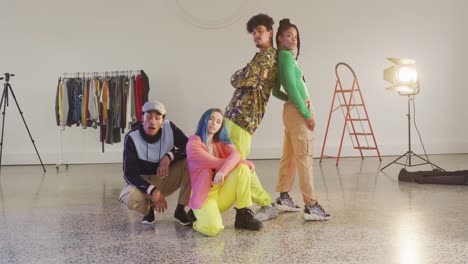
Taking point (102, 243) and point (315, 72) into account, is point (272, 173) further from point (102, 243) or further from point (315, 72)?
point (102, 243)

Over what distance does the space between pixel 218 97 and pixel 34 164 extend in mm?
2987

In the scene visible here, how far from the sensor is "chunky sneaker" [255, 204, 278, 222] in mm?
3135

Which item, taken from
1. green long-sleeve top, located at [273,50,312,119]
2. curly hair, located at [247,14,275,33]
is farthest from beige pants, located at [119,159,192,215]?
curly hair, located at [247,14,275,33]

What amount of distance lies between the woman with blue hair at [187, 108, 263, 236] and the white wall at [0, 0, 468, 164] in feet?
14.8

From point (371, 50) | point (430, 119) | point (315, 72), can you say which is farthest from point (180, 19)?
point (430, 119)

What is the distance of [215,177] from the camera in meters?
2.75

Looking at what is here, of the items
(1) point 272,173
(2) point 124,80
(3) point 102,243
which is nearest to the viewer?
(3) point 102,243

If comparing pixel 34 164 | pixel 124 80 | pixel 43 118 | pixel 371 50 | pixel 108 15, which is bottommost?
pixel 34 164

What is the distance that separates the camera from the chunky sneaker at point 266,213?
123 inches

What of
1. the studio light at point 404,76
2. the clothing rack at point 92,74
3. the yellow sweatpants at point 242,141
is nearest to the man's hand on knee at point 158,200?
the yellow sweatpants at point 242,141

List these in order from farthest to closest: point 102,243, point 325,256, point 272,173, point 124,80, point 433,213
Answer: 1. point 124,80
2. point 272,173
3. point 433,213
4. point 102,243
5. point 325,256

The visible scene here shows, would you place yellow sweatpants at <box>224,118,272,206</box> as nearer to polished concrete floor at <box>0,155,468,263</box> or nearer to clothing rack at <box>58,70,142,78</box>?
polished concrete floor at <box>0,155,468,263</box>

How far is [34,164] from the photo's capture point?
24.2 ft

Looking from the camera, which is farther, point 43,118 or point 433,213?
point 43,118
